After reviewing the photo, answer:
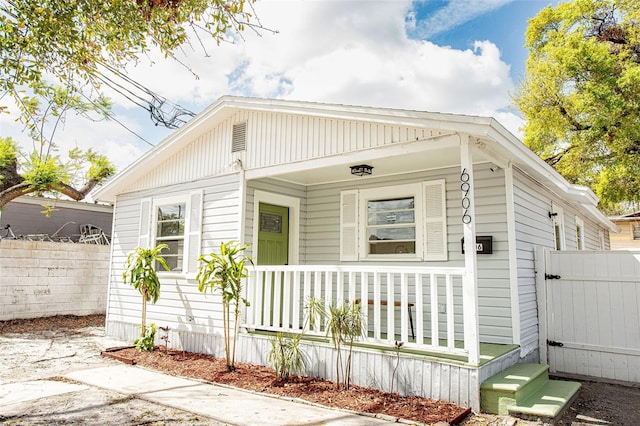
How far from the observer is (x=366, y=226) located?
276 inches

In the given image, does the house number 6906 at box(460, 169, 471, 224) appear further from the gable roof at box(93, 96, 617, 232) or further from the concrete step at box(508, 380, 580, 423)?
the concrete step at box(508, 380, 580, 423)

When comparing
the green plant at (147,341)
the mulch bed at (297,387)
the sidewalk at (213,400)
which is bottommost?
the sidewalk at (213,400)

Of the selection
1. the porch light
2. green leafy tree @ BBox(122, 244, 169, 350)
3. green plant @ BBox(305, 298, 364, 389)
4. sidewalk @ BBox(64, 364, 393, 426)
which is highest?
the porch light

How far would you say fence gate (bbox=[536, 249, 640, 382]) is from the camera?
572 cm

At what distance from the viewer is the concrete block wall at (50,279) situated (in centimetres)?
930

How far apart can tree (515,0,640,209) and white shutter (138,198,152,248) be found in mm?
10988

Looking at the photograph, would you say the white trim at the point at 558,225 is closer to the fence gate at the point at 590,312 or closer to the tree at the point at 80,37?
the fence gate at the point at 590,312

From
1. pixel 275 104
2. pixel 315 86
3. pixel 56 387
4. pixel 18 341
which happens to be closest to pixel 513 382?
pixel 275 104

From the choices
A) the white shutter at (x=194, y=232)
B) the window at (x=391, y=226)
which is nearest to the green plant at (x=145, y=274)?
the white shutter at (x=194, y=232)

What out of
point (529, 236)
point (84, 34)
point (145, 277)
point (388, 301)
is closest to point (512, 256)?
point (529, 236)

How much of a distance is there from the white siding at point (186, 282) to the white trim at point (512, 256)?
3.77 m

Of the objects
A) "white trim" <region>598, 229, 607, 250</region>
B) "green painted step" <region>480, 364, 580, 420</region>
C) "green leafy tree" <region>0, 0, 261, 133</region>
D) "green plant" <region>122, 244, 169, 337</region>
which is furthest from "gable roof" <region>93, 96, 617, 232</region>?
"white trim" <region>598, 229, 607, 250</region>

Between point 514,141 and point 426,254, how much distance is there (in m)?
2.06

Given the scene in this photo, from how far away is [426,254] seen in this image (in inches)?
247
